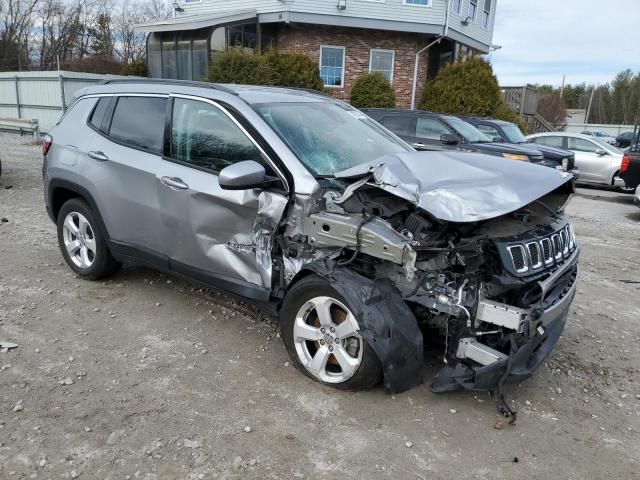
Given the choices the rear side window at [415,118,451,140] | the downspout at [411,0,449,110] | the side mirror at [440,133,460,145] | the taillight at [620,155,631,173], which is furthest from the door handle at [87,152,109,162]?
the downspout at [411,0,449,110]

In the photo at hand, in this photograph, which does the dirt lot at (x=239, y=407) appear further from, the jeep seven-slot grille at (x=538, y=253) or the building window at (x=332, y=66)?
the building window at (x=332, y=66)

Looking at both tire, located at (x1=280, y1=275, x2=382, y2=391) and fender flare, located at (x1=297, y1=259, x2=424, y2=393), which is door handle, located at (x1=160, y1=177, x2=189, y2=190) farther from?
fender flare, located at (x1=297, y1=259, x2=424, y2=393)

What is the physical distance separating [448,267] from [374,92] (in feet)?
52.1

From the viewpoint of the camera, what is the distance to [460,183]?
2.96 meters

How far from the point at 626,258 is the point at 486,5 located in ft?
64.7

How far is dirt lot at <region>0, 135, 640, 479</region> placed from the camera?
2629mm

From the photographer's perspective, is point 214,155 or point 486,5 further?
point 486,5

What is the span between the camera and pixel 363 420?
2.98 m

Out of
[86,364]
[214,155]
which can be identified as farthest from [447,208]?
[86,364]

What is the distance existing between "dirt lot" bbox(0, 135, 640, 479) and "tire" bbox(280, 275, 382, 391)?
5.5 inches

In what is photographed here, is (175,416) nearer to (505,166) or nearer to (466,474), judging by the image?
(466,474)

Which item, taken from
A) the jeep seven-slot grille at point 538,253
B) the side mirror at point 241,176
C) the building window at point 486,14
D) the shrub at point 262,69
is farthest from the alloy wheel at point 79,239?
the building window at point 486,14

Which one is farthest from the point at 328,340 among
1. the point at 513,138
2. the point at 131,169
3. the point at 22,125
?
A: the point at 22,125

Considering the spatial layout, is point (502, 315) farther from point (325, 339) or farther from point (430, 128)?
point (430, 128)
